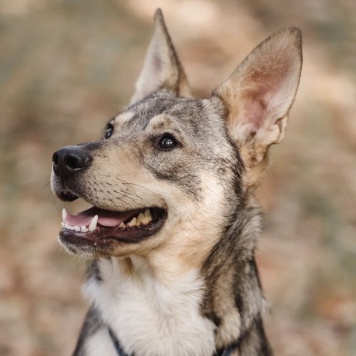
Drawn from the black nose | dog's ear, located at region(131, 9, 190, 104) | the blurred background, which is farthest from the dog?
the blurred background

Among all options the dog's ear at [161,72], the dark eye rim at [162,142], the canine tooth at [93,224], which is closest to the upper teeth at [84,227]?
the canine tooth at [93,224]

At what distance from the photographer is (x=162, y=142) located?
13.5ft

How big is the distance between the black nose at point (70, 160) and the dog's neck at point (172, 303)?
0.56 meters

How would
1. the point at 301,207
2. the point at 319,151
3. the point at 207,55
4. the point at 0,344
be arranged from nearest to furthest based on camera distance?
the point at 0,344 → the point at 301,207 → the point at 319,151 → the point at 207,55

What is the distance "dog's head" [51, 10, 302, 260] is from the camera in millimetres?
3758

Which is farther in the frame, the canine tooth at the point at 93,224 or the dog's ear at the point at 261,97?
the dog's ear at the point at 261,97

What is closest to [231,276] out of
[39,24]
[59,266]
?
[59,266]

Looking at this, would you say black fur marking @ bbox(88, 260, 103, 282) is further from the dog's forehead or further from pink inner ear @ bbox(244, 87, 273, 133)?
pink inner ear @ bbox(244, 87, 273, 133)

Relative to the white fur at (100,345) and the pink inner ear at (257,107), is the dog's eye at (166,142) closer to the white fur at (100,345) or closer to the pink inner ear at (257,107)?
the pink inner ear at (257,107)

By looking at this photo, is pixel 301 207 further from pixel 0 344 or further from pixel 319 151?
pixel 0 344

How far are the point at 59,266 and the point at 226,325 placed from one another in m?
2.95

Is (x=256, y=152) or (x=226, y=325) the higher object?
(x=256, y=152)

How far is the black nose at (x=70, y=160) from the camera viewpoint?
3.71 m

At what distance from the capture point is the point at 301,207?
7.35m
